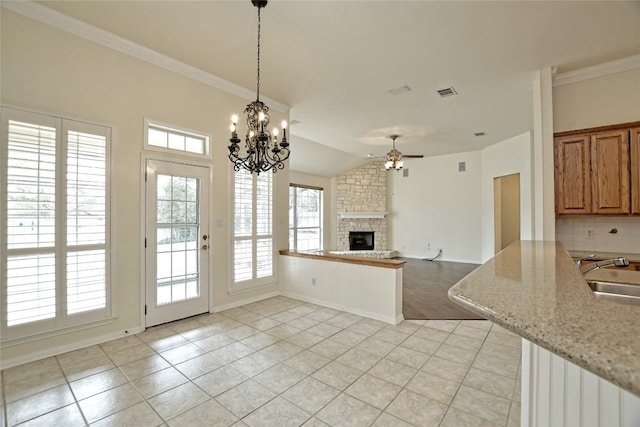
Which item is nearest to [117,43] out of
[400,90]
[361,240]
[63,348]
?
[63,348]

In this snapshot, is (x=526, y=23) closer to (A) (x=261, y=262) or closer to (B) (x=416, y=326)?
(B) (x=416, y=326)

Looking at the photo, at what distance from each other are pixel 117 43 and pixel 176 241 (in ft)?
7.37

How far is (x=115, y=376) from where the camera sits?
239 cm

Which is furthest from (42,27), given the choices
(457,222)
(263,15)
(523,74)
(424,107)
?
(457,222)

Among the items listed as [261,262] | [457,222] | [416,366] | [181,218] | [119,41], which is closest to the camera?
[416,366]

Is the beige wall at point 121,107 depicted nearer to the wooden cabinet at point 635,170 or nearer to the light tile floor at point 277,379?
the light tile floor at point 277,379

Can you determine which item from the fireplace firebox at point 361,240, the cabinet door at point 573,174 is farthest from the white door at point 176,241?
the fireplace firebox at point 361,240

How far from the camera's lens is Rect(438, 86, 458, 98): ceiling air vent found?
4.09 meters

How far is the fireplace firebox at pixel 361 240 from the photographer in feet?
31.4

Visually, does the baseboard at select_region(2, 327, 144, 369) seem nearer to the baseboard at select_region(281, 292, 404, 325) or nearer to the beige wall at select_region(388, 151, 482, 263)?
the baseboard at select_region(281, 292, 404, 325)

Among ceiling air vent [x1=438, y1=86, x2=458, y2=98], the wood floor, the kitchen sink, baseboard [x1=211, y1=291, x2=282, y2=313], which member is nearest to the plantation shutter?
baseboard [x1=211, y1=291, x2=282, y2=313]

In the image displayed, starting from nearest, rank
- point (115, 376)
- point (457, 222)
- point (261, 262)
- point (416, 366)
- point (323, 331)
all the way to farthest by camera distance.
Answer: point (115, 376) < point (416, 366) < point (323, 331) < point (261, 262) < point (457, 222)

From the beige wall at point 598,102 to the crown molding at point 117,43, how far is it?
4136mm

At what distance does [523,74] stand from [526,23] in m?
1.14
